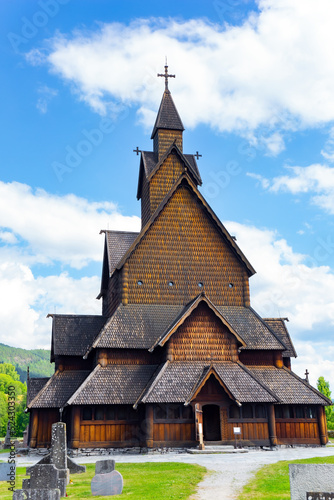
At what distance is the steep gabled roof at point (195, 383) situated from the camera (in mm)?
25031

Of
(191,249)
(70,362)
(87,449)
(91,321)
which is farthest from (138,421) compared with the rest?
(191,249)

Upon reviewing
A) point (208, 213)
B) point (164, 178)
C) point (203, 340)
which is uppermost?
point (164, 178)

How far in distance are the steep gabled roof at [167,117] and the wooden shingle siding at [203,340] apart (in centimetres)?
1457

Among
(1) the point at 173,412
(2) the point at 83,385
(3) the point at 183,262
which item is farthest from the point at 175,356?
(3) the point at 183,262

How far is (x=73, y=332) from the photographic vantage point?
31.6 meters

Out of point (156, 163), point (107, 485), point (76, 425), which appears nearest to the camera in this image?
point (107, 485)

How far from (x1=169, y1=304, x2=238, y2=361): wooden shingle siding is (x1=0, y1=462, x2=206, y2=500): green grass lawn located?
8417 millimetres

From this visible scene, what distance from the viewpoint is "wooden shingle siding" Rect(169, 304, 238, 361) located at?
27266 mm

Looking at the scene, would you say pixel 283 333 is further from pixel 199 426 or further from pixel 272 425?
pixel 199 426

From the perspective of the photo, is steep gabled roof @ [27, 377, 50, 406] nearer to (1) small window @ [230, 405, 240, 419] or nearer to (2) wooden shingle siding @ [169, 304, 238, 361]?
(2) wooden shingle siding @ [169, 304, 238, 361]

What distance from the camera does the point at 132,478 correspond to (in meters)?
15.9

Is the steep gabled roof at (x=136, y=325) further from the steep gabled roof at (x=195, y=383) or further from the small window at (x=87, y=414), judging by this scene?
the small window at (x=87, y=414)

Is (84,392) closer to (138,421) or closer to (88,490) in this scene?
(138,421)

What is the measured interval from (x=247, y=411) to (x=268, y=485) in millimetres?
12881
